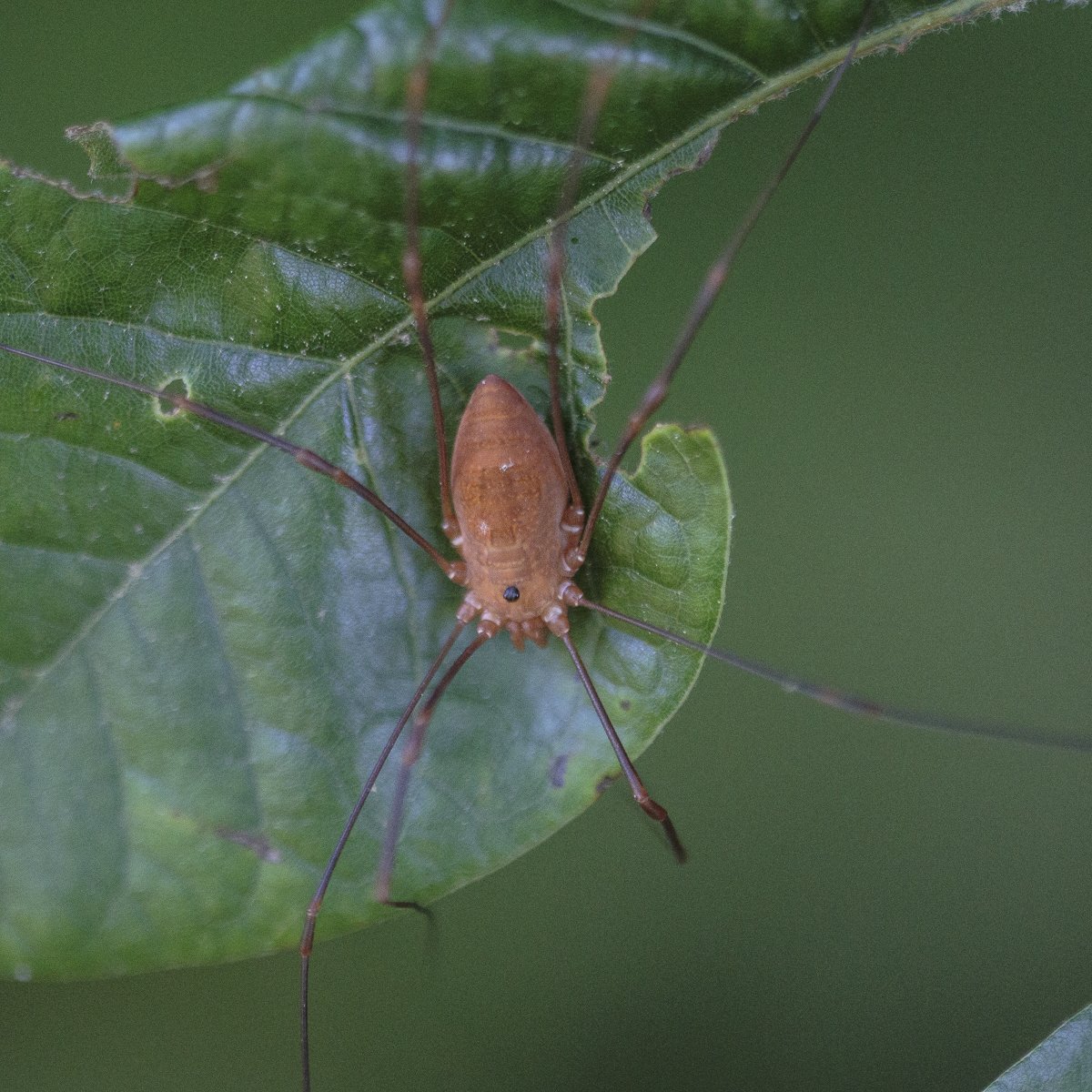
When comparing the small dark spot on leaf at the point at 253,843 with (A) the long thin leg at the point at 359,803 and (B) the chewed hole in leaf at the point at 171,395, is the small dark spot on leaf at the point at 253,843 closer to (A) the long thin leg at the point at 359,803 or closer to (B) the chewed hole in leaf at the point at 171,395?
(A) the long thin leg at the point at 359,803

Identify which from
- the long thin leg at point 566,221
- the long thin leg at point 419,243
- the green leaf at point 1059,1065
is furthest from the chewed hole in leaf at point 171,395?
the green leaf at point 1059,1065

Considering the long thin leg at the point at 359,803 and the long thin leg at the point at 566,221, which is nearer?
the long thin leg at the point at 566,221

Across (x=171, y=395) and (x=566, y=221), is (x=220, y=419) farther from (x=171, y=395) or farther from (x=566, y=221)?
(x=566, y=221)

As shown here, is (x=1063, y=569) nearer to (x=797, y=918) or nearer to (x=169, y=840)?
(x=797, y=918)

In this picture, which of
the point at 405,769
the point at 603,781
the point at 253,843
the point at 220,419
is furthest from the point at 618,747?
the point at 220,419

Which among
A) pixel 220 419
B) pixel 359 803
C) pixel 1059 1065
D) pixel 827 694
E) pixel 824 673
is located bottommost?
pixel 1059 1065


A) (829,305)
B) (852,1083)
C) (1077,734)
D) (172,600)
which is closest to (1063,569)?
(1077,734)

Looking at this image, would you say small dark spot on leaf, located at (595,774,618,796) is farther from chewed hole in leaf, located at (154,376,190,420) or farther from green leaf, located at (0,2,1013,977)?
chewed hole in leaf, located at (154,376,190,420)
